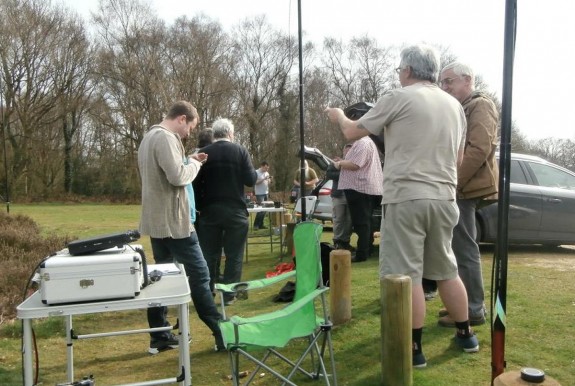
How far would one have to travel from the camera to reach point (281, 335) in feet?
9.91

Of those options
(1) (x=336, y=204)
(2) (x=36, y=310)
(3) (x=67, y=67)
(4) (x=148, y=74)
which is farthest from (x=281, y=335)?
(3) (x=67, y=67)

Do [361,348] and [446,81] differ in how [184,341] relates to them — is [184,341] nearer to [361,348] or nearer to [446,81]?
[361,348]

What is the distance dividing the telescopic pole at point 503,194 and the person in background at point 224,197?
3.05 meters

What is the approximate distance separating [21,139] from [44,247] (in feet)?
83.1

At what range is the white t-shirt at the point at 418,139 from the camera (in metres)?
3.15

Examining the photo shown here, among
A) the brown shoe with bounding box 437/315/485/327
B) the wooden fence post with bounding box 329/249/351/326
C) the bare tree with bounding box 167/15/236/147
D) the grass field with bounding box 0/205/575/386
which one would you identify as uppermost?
the bare tree with bounding box 167/15/236/147

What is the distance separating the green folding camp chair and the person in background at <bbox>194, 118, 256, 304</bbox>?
1587mm

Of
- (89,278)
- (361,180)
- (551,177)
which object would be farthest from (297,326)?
(551,177)

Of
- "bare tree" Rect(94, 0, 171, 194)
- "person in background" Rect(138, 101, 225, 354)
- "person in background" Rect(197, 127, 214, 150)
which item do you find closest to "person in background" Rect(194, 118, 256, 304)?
"person in background" Rect(197, 127, 214, 150)

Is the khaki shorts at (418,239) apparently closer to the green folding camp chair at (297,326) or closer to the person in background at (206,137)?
the green folding camp chair at (297,326)

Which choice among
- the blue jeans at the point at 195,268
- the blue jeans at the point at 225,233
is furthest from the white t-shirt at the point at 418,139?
the blue jeans at the point at 225,233

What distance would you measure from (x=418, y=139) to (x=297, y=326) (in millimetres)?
1296

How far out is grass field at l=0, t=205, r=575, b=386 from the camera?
3.42m

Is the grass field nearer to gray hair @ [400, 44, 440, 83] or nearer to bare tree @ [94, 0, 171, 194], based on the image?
gray hair @ [400, 44, 440, 83]
